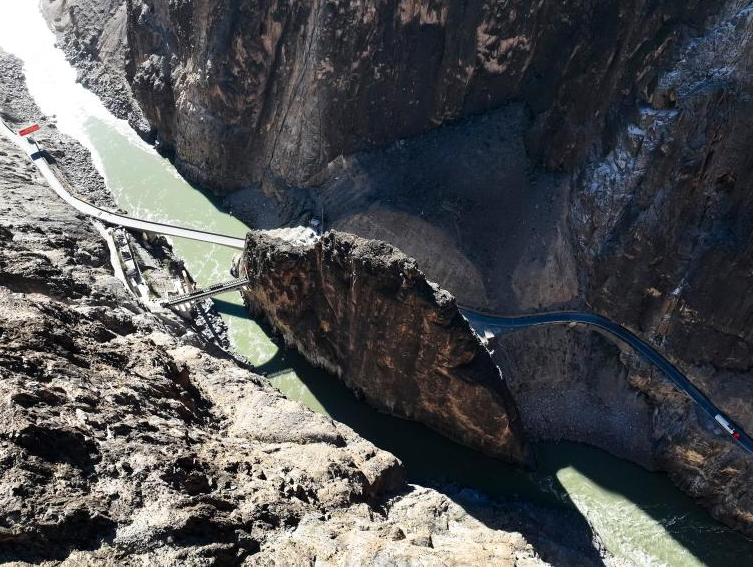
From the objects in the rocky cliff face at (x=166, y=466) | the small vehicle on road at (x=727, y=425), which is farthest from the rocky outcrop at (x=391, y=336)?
the small vehicle on road at (x=727, y=425)

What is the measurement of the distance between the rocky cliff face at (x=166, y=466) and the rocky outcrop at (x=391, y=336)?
16.6ft

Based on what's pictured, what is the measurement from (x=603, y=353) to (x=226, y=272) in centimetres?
2798

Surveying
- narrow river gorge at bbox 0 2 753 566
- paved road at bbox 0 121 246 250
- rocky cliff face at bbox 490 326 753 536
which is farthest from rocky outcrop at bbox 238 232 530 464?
paved road at bbox 0 121 246 250

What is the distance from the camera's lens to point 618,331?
39.2 meters

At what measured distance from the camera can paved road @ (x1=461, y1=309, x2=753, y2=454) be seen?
35375mm

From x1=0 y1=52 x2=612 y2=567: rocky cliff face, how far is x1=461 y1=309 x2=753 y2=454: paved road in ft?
35.4

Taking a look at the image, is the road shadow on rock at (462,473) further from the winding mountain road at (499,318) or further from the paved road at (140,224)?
the paved road at (140,224)

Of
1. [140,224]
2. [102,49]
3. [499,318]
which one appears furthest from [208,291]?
[102,49]

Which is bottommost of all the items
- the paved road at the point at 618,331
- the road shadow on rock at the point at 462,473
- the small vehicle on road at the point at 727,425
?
the road shadow on rock at the point at 462,473

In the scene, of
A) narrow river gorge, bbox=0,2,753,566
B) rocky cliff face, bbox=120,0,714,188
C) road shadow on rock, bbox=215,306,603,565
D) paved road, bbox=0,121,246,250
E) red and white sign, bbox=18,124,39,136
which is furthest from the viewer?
red and white sign, bbox=18,124,39,136

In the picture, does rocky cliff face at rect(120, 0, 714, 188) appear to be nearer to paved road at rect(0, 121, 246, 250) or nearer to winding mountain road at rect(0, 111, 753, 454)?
paved road at rect(0, 121, 246, 250)

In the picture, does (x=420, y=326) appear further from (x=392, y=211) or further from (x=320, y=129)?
(x=320, y=129)

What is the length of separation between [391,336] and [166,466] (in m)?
18.7

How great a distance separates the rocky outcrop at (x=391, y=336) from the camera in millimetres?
33438
